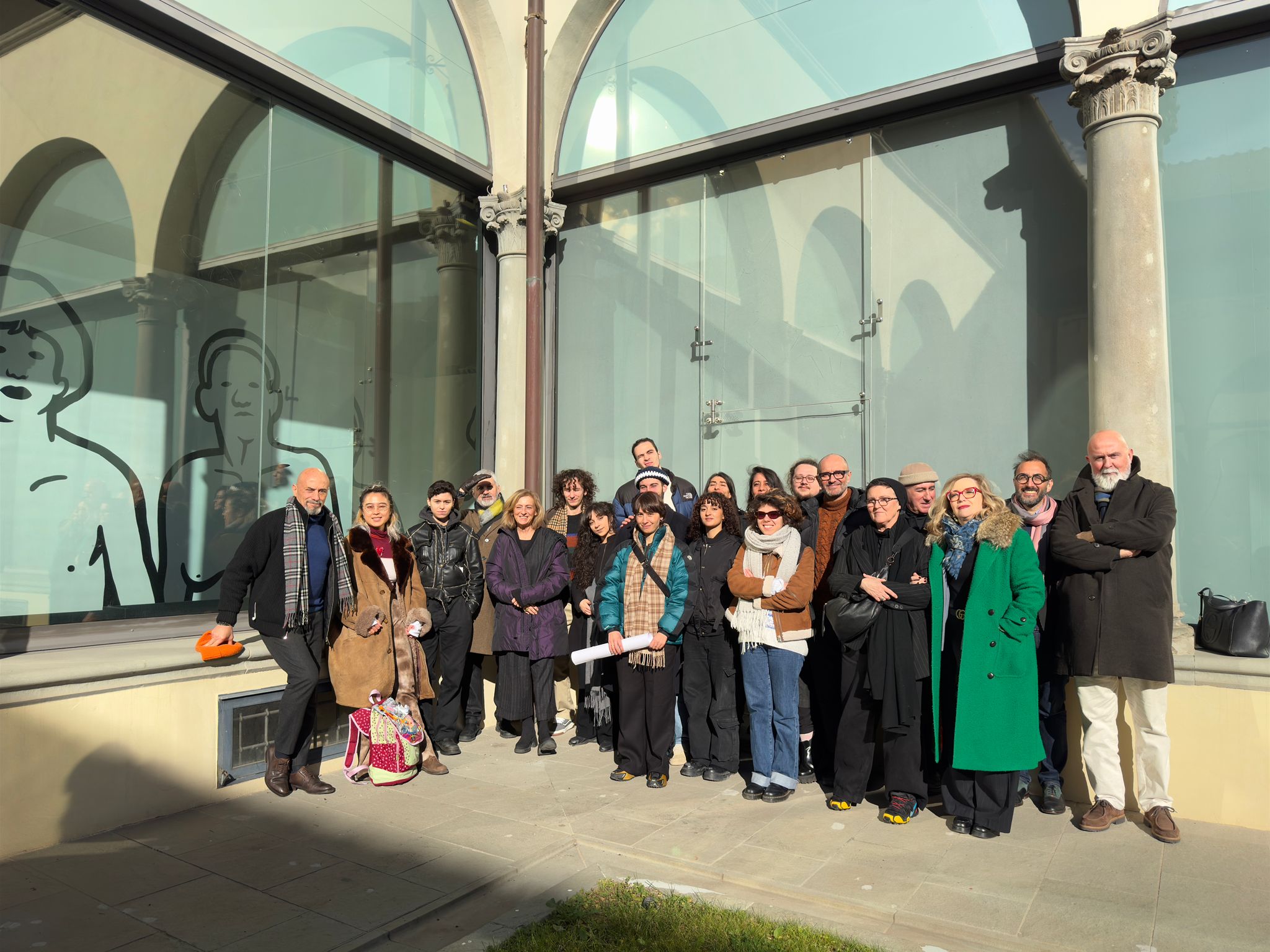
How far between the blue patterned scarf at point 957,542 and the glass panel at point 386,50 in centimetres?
622

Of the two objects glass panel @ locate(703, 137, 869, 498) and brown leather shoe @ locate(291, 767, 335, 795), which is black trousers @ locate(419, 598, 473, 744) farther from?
glass panel @ locate(703, 137, 869, 498)

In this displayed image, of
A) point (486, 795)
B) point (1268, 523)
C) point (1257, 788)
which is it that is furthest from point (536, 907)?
point (1268, 523)

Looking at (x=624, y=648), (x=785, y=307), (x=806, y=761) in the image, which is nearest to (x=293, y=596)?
(x=624, y=648)

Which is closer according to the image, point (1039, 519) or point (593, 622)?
point (1039, 519)

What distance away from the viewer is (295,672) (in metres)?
5.15

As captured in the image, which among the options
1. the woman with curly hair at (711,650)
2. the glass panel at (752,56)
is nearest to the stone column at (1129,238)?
the glass panel at (752,56)

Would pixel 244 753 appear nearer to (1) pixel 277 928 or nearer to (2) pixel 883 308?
(1) pixel 277 928

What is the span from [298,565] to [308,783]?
1.38 m

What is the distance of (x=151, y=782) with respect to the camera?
189 inches

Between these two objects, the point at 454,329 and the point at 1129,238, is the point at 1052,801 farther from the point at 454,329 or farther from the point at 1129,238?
the point at 454,329

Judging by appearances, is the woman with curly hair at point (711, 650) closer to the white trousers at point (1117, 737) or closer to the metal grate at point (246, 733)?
the white trousers at point (1117, 737)

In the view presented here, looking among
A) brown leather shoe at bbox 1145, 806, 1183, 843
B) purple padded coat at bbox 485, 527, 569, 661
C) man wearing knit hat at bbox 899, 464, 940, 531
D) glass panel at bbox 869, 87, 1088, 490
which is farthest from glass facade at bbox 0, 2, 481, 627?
brown leather shoe at bbox 1145, 806, 1183, 843

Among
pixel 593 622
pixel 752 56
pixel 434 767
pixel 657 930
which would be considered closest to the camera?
pixel 657 930

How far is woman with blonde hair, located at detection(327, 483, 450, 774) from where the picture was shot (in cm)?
553
